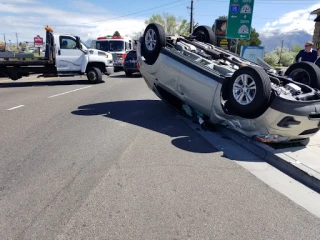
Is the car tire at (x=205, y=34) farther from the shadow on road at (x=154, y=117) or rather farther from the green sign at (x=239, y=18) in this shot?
the green sign at (x=239, y=18)

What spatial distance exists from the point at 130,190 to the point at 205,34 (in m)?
6.36

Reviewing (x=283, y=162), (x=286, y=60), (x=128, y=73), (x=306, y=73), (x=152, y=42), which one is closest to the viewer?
Answer: (x=283, y=162)

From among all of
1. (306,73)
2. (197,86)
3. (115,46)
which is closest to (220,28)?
(115,46)

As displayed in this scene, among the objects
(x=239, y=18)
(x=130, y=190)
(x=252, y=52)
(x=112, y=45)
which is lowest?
(x=130, y=190)

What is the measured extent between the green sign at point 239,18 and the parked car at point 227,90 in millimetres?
6070

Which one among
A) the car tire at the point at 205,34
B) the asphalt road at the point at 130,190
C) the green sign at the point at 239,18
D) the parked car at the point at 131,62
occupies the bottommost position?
the asphalt road at the point at 130,190

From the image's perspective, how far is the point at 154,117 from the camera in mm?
7176

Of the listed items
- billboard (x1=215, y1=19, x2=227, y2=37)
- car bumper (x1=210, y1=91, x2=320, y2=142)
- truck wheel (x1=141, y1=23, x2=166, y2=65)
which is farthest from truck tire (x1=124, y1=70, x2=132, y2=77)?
billboard (x1=215, y1=19, x2=227, y2=37)

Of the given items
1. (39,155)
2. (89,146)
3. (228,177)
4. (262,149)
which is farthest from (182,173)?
(39,155)

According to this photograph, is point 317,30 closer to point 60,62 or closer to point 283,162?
point 60,62

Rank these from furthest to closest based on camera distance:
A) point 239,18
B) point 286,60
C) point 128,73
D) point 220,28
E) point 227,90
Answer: point 286,60, point 220,28, point 128,73, point 239,18, point 227,90

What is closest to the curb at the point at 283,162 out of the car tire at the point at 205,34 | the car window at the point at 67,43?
the car tire at the point at 205,34

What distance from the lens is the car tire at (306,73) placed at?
18.1 feet

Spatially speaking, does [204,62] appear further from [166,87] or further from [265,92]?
[265,92]
